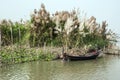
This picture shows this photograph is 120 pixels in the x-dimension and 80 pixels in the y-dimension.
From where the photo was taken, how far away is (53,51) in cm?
2408

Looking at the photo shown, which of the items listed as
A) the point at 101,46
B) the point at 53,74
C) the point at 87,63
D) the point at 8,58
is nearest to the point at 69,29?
the point at 101,46

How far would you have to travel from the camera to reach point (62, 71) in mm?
18609

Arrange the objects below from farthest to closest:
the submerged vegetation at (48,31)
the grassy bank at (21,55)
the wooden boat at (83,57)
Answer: the submerged vegetation at (48,31) → the wooden boat at (83,57) → the grassy bank at (21,55)

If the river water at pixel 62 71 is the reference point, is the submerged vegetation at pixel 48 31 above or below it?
above

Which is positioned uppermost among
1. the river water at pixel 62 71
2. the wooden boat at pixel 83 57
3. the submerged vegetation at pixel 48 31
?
the submerged vegetation at pixel 48 31

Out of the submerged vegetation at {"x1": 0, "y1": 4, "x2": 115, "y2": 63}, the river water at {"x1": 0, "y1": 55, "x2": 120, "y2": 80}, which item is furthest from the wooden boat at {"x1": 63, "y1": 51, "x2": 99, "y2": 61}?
the submerged vegetation at {"x1": 0, "y1": 4, "x2": 115, "y2": 63}

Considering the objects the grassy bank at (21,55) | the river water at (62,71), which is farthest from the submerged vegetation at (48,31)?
the river water at (62,71)

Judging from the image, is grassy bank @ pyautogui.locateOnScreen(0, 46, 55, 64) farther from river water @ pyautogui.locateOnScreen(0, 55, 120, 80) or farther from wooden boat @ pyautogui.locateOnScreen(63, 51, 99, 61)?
wooden boat @ pyautogui.locateOnScreen(63, 51, 99, 61)

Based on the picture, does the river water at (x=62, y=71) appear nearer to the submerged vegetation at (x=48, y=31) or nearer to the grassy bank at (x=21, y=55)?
the grassy bank at (x=21, y=55)

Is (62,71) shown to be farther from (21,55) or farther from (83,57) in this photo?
(83,57)

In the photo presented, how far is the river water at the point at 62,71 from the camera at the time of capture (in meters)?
16.6

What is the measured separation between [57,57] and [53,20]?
5110 millimetres

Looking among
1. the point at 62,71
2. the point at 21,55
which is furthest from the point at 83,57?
the point at 62,71

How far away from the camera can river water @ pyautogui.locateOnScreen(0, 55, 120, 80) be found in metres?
16.6
